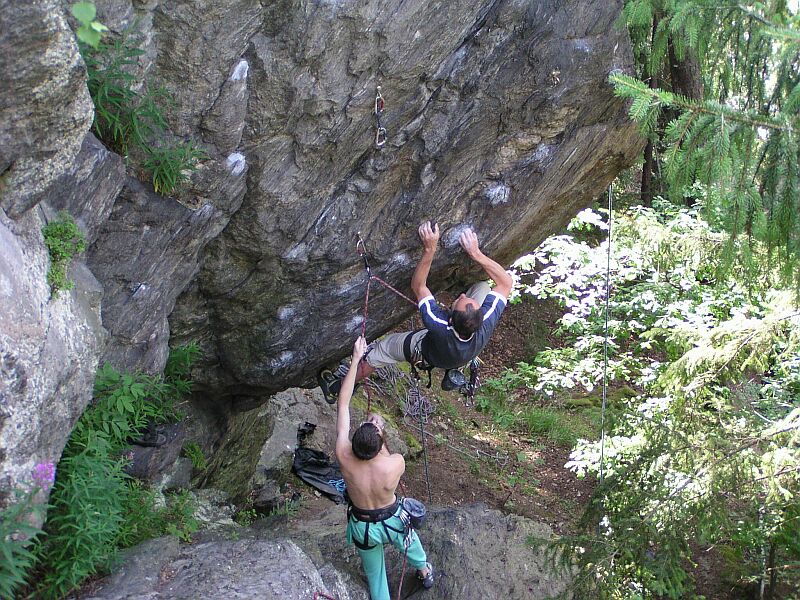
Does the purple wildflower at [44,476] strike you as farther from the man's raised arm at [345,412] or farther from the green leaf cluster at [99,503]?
the man's raised arm at [345,412]

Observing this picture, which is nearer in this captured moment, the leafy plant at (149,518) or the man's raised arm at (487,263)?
the leafy plant at (149,518)

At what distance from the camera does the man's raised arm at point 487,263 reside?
21.6ft

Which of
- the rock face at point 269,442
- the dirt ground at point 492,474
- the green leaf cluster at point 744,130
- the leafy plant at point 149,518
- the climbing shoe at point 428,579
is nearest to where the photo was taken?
the green leaf cluster at point 744,130

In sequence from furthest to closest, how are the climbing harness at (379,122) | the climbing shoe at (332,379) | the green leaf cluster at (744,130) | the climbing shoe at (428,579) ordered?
1. the climbing shoe at (332,379)
2. the climbing shoe at (428,579)
3. the climbing harness at (379,122)
4. the green leaf cluster at (744,130)

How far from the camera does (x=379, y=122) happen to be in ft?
19.3

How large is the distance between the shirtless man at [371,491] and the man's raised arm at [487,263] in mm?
1493

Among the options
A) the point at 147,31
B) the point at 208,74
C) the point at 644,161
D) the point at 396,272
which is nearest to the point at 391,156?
the point at 396,272

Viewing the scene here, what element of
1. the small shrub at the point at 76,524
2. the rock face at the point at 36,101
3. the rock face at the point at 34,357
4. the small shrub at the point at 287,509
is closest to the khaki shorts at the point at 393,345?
the small shrub at the point at 287,509

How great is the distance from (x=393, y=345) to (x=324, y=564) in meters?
2.10

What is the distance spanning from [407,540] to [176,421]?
262 centimetres

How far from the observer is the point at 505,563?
715 centimetres

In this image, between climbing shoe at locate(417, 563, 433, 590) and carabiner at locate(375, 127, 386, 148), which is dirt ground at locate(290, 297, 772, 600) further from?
carabiner at locate(375, 127, 386, 148)

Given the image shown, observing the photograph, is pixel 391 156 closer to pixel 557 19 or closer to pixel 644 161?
pixel 557 19

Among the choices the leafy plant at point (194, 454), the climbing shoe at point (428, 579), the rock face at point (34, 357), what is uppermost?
the rock face at point (34, 357)
